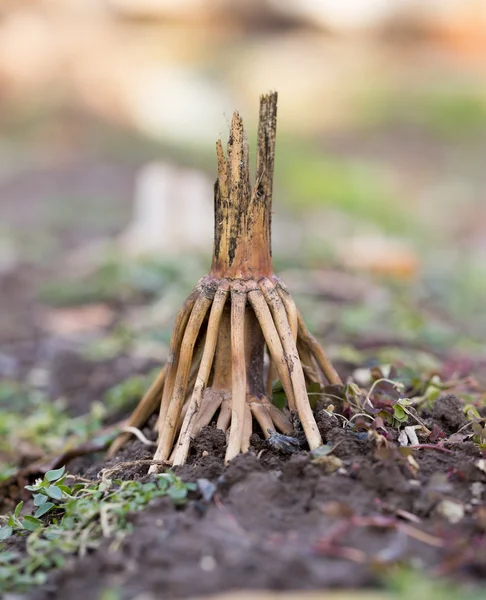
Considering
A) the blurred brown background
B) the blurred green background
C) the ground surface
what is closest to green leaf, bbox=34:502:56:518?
the ground surface

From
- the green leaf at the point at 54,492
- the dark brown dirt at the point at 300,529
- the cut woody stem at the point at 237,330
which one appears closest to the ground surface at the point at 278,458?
the dark brown dirt at the point at 300,529

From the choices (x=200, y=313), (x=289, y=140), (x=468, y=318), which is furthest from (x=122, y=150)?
(x=200, y=313)

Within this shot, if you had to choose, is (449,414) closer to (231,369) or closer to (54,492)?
(231,369)

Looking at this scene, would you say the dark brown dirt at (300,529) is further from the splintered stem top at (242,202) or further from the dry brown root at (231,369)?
the splintered stem top at (242,202)

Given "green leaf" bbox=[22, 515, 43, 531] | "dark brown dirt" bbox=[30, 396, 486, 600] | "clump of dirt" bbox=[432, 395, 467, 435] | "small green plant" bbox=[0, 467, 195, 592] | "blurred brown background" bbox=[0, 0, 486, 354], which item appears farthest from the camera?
"blurred brown background" bbox=[0, 0, 486, 354]

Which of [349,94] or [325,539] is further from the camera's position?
[349,94]

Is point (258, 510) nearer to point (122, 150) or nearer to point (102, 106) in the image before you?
point (122, 150)

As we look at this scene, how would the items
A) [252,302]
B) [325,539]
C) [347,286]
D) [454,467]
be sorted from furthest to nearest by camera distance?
[347,286]
[252,302]
[454,467]
[325,539]

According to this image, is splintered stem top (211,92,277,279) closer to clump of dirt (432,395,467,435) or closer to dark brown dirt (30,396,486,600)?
dark brown dirt (30,396,486,600)
